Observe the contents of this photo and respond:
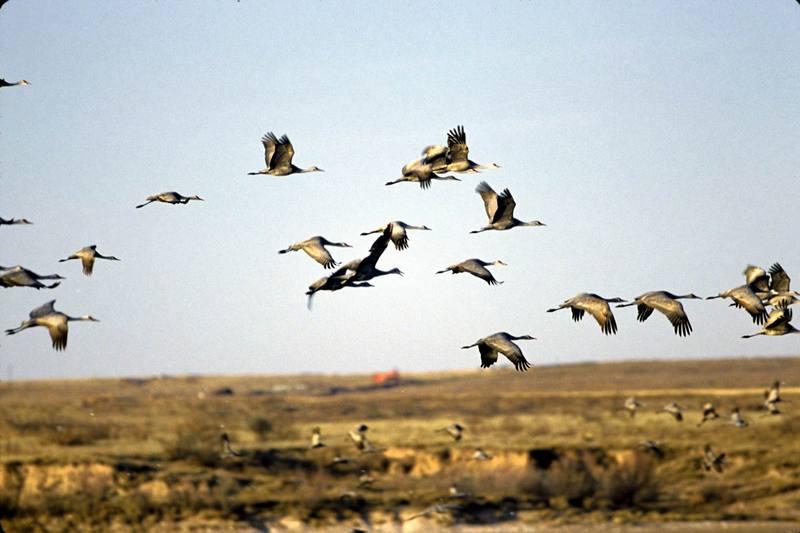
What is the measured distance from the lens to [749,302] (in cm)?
2167

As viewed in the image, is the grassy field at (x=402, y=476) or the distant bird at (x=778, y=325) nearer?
the distant bird at (x=778, y=325)

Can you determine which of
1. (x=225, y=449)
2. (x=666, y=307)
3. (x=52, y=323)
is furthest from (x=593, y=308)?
(x=225, y=449)

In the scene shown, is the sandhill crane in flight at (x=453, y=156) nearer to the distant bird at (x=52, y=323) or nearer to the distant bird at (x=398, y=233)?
the distant bird at (x=398, y=233)

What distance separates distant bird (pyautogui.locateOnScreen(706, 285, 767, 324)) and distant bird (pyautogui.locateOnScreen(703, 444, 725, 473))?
74.6 ft

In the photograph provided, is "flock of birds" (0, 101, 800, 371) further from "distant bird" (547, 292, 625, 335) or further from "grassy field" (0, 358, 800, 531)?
"grassy field" (0, 358, 800, 531)

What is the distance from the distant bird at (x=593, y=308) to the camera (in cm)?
2095

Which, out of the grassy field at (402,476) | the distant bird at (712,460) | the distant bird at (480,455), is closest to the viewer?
the grassy field at (402,476)

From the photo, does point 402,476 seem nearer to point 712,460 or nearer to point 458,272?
point 712,460

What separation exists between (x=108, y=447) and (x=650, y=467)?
19617 millimetres

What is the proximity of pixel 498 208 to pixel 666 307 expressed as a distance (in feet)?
13.5

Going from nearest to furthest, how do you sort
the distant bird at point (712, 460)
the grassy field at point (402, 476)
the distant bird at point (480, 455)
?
the grassy field at point (402, 476) < the distant bird at point (712, 460) < the distant bird at point (480, 455)

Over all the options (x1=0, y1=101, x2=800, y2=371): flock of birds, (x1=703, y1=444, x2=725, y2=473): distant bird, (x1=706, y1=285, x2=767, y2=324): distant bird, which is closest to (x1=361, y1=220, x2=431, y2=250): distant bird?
(x1=0, y1=101, x2=800, y2=371): flock of birds

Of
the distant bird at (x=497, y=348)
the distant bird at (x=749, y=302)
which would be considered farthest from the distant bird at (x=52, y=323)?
the distant bird at (x=749, y=302)

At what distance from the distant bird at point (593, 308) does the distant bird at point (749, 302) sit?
1.90m
